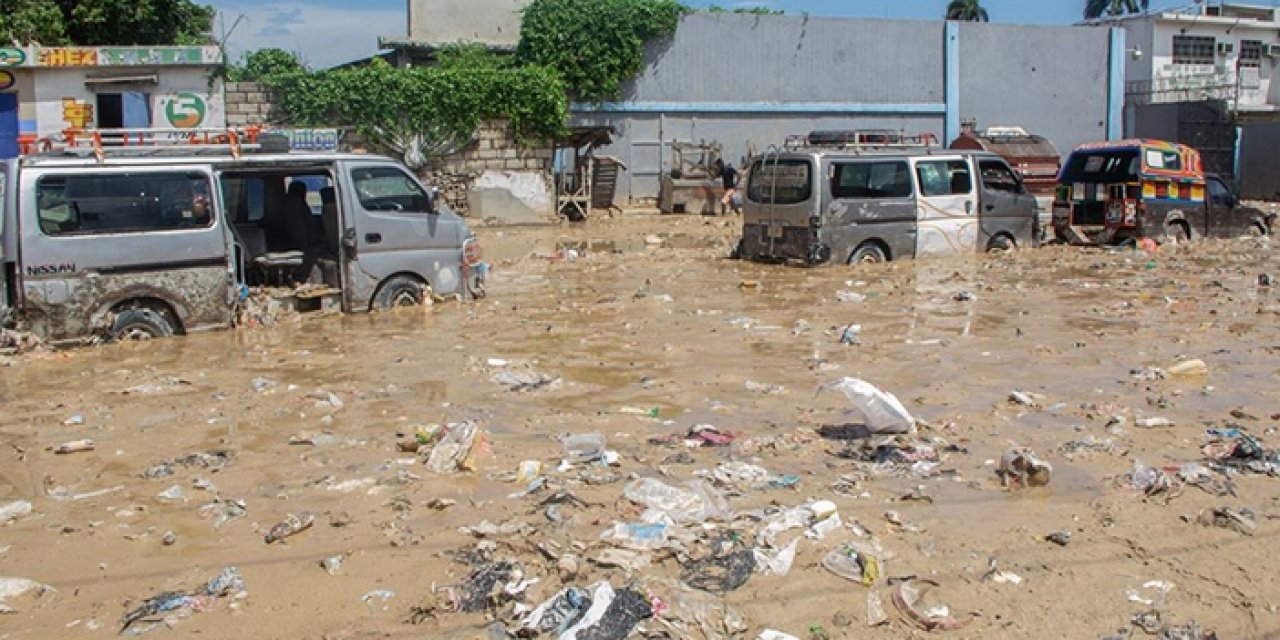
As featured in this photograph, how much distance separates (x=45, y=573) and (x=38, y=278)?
5256mm

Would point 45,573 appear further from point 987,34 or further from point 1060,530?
A: point 987,34

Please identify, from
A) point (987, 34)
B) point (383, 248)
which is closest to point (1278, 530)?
point (383, 248)

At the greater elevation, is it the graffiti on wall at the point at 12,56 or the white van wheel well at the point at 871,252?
the graffiti on wall at the point at 12,56

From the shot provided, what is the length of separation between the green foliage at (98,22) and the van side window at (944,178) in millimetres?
17872

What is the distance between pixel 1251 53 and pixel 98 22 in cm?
4417

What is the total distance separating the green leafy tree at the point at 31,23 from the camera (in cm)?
2208

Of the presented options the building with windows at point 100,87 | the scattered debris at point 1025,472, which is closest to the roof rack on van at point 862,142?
the scattered debris at point 1025,472

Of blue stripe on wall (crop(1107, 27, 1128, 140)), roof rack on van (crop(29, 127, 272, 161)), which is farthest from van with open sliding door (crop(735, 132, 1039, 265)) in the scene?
blue stripe on wall (crop(1107, 27, 1128, 140))

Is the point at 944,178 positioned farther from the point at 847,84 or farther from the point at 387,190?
the point at 847,84

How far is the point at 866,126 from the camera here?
98.9 feet

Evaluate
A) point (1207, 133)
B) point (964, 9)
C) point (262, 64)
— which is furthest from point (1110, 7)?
point (262, 64)

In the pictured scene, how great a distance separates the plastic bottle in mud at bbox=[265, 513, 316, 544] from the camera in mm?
4910

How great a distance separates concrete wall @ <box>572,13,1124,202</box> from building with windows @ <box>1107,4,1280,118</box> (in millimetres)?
10828

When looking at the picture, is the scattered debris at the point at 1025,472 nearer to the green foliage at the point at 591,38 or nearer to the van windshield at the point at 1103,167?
the van windshield at the point at 1103,167
